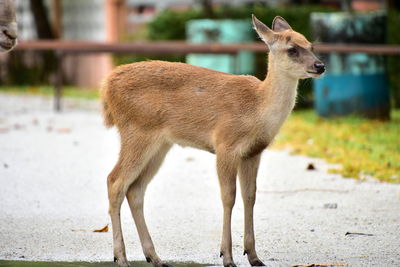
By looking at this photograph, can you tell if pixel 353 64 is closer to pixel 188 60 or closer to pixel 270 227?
pixel 188 60

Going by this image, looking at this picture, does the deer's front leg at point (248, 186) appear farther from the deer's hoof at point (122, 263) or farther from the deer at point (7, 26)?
the deer at point (7, 26)

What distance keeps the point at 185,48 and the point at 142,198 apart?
279 inches

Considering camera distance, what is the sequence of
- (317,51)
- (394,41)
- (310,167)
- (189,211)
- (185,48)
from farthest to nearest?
(394,41), (185,48), (317,51), (310,167), (189,211)

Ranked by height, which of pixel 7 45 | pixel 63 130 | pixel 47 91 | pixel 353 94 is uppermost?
pixel 7 45

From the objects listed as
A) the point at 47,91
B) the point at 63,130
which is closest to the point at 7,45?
the point at 63,130

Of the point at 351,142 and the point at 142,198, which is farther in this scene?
the point at 351,142

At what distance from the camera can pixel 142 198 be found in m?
5.23

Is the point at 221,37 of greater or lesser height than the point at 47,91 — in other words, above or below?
above

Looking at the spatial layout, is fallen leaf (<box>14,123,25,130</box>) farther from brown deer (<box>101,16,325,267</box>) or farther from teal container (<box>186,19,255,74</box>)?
brown deer (<box>101,16,325,267</box>)

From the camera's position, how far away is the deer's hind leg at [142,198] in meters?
5.01

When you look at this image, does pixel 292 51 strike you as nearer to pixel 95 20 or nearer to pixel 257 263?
pixel 257 263

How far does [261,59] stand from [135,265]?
9.53 m

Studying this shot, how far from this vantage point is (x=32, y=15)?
65.2ft

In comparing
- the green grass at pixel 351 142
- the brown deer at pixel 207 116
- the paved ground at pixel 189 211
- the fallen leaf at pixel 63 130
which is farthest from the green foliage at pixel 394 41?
the brown deer at pixel 207 116
